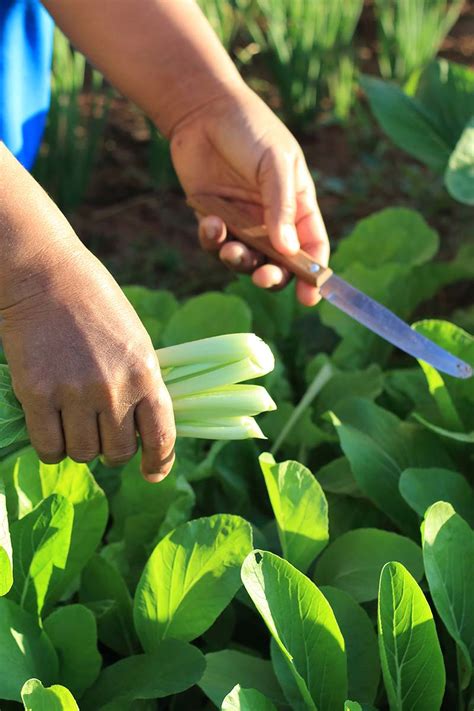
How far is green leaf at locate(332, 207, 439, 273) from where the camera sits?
1.93 metres

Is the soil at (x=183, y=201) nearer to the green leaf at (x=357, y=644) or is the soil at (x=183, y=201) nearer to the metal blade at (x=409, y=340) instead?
the metal blade at (x=409, y=340)

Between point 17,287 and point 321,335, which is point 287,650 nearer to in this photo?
point 17,287

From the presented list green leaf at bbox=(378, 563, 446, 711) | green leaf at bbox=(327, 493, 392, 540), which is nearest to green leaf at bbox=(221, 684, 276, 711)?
green leaf at bbox=(378, 563, 446, 711)

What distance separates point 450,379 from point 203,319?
46 cm

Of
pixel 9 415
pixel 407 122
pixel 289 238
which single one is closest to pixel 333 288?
pixel 289 238

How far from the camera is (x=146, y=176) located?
3045 mm

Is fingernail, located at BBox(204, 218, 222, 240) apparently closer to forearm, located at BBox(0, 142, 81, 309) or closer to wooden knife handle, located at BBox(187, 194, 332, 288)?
wooden knife handle, located at BBox(187, 194, 332, 288)

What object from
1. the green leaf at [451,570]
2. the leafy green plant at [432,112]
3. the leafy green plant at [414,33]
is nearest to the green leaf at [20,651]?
the green leaf at [451,570]

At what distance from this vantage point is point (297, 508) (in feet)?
3.97

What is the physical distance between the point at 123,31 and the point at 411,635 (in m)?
1.00

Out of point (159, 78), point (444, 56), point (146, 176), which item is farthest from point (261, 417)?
point (444, 56)

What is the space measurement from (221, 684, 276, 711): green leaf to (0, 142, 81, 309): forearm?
1.53ft

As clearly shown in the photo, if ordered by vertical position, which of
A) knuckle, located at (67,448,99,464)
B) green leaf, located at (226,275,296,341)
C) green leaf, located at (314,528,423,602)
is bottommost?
green leaf, located at (226,275,296,341)

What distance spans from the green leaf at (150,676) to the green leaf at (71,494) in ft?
0.48
